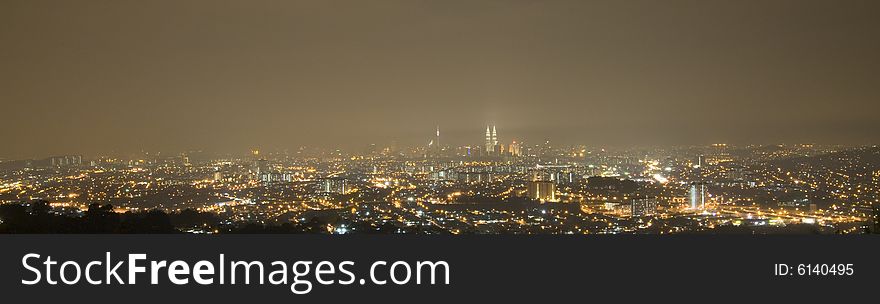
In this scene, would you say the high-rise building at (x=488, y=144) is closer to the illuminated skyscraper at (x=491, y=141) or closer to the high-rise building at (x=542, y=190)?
the illuminated skyscraper at (x=491, y=141)

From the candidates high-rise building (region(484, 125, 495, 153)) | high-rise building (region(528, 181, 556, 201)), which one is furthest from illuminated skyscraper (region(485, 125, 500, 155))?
high-rise building (region(528, 181, 556, 201))

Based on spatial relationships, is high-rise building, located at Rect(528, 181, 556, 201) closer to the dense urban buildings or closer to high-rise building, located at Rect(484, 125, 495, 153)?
the dense urban buildings

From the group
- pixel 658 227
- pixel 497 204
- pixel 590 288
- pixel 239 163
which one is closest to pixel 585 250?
pixel 590 288

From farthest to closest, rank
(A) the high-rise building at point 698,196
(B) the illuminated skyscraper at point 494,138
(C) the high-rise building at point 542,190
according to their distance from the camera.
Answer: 1. (B) the illuminated skyscraper at point 494,138
2. (C) the high-rise building at point 542,190
3. (A) the high-rise building at point 698,196

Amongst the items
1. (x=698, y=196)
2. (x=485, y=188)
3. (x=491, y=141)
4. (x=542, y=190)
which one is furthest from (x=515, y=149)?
(x=698, y=196)

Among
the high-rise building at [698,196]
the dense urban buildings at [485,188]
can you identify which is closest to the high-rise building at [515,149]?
the dense urban buildings at [485,188]

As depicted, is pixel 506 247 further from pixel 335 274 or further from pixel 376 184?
pixel 376 184

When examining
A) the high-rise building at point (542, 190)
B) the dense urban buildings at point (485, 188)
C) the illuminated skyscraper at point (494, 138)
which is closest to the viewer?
the dense urban buildings at point (485, 188)

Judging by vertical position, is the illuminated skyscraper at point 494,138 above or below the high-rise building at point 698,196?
above
